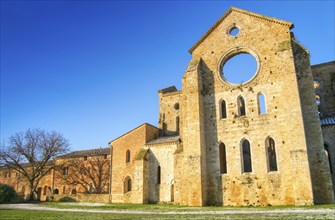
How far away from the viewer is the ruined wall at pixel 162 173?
2711 cm

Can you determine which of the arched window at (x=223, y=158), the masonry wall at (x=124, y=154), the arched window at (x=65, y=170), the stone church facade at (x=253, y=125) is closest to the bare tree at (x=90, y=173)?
the arched window at (x=65, y=170)

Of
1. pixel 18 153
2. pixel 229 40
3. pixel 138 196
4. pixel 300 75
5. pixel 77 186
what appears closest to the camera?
pixel 300 75

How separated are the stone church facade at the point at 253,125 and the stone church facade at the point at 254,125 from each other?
0.06 m

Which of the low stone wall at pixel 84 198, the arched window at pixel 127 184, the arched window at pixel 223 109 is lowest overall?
the low stone wall at pixel 84 198

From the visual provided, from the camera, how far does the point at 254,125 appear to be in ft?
69.0

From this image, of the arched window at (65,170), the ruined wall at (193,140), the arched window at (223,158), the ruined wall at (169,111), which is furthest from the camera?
the arched window at (65,170)

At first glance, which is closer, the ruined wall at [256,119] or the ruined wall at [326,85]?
the ruined wall at [256,119]

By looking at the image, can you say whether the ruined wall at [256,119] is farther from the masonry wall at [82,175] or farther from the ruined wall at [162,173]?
the masonry wall at [82,175]

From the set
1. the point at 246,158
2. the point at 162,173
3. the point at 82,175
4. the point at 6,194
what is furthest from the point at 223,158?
the point at 82,175

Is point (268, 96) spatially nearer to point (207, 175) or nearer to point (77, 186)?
point (207, 175)

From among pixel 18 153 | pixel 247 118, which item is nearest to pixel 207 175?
pixel 247 118

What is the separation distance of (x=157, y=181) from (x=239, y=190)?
9.92 metres

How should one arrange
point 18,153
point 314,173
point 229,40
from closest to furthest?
1. point 314,173
2. point 229,40
3. point 18,153

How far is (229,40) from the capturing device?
2366 cm
